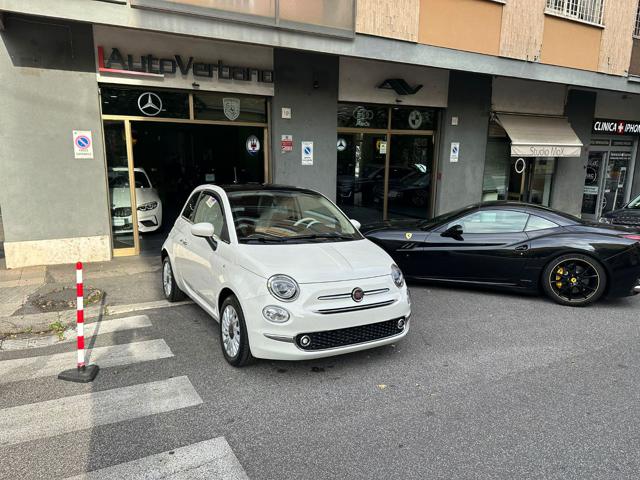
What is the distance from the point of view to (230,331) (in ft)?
14.4

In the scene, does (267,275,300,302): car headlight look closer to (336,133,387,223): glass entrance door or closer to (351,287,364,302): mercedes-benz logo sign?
(351,287,364,302): mercedes-benz logo sign

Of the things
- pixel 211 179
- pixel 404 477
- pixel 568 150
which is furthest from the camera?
pixel 568 150

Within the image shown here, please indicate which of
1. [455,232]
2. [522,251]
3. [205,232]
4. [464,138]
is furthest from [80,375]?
[464,138]

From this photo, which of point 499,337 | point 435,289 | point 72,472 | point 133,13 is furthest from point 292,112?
point 72,472

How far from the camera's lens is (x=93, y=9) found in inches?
268

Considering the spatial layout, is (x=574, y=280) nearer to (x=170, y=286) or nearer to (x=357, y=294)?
(x=357, y=294)

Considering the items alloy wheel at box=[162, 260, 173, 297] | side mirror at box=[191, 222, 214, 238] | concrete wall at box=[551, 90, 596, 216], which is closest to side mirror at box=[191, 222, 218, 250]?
side mirror at box=[191, 222, 214, 238]

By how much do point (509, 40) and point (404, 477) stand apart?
10.7 metres

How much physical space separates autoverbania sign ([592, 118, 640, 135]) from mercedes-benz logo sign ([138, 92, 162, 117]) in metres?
13.4

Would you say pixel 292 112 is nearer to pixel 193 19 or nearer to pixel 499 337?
pixel 193 19

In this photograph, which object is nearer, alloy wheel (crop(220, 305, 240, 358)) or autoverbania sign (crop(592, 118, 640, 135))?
alloy wheel (crop(220, 305, 240, 358))

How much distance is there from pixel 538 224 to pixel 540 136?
25.0ft

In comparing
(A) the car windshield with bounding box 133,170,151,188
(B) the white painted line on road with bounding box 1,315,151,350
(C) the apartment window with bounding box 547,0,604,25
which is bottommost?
(B) the white painted line on road with bounding box 1,315,151,350

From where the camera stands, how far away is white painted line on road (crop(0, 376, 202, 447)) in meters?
3.36
